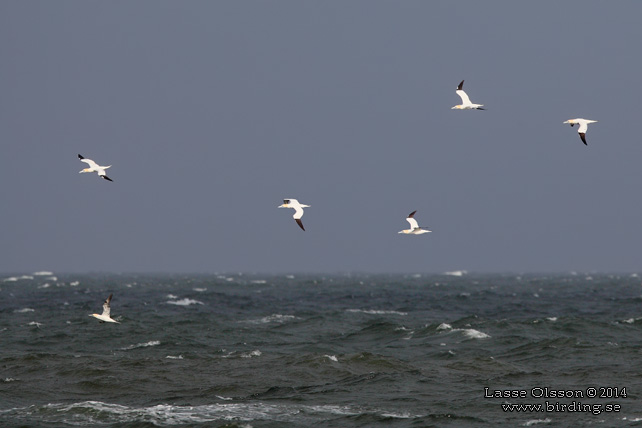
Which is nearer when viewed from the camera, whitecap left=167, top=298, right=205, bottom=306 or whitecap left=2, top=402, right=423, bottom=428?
whitecap left=2, top=402, right=423, bottom=428

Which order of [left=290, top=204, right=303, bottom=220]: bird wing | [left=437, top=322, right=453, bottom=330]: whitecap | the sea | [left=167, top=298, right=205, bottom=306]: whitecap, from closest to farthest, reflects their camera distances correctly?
the sea
[left=290, top=204, right=303, bottom=220]: bird wing
[left=437, top=322, right=453, bottom=330]: whitecap
[left=167, top=298, right=205, bottom=306]: whitecap

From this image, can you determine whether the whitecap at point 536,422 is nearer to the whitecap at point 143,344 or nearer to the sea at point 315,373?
the sea at point 315,373

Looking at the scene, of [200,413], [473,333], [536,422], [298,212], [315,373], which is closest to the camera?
[536,422]

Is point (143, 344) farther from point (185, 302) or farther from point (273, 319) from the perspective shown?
point (185, 302)

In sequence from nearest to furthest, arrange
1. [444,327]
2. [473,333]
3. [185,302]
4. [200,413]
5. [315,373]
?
[200,413]
[315,373]
[473,333]
[444,327]
[185,302]

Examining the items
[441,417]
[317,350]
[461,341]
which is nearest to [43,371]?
[317,350]

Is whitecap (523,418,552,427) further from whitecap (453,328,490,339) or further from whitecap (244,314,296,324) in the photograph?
whitecap (244,314,296,324)

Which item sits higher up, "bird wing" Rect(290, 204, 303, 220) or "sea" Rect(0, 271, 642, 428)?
"bird wing" Rect(290, 204, 303, 220)

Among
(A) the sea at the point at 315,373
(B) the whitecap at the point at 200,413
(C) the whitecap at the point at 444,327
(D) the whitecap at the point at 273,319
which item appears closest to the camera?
(B) the whitecap at the point at 200,413

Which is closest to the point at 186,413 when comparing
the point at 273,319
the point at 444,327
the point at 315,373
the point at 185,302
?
the point at 315,373

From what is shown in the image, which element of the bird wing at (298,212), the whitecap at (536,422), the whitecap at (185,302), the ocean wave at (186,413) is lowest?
the ocean wave at (186,413)

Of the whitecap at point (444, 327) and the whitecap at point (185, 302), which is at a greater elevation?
the whitecap at point (444, 327)

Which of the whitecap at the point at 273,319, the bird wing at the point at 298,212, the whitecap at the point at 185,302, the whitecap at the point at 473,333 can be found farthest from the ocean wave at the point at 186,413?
the whitecap at the point at 185,302

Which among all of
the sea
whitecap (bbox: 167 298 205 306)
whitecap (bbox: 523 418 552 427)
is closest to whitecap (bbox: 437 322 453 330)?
the sea
